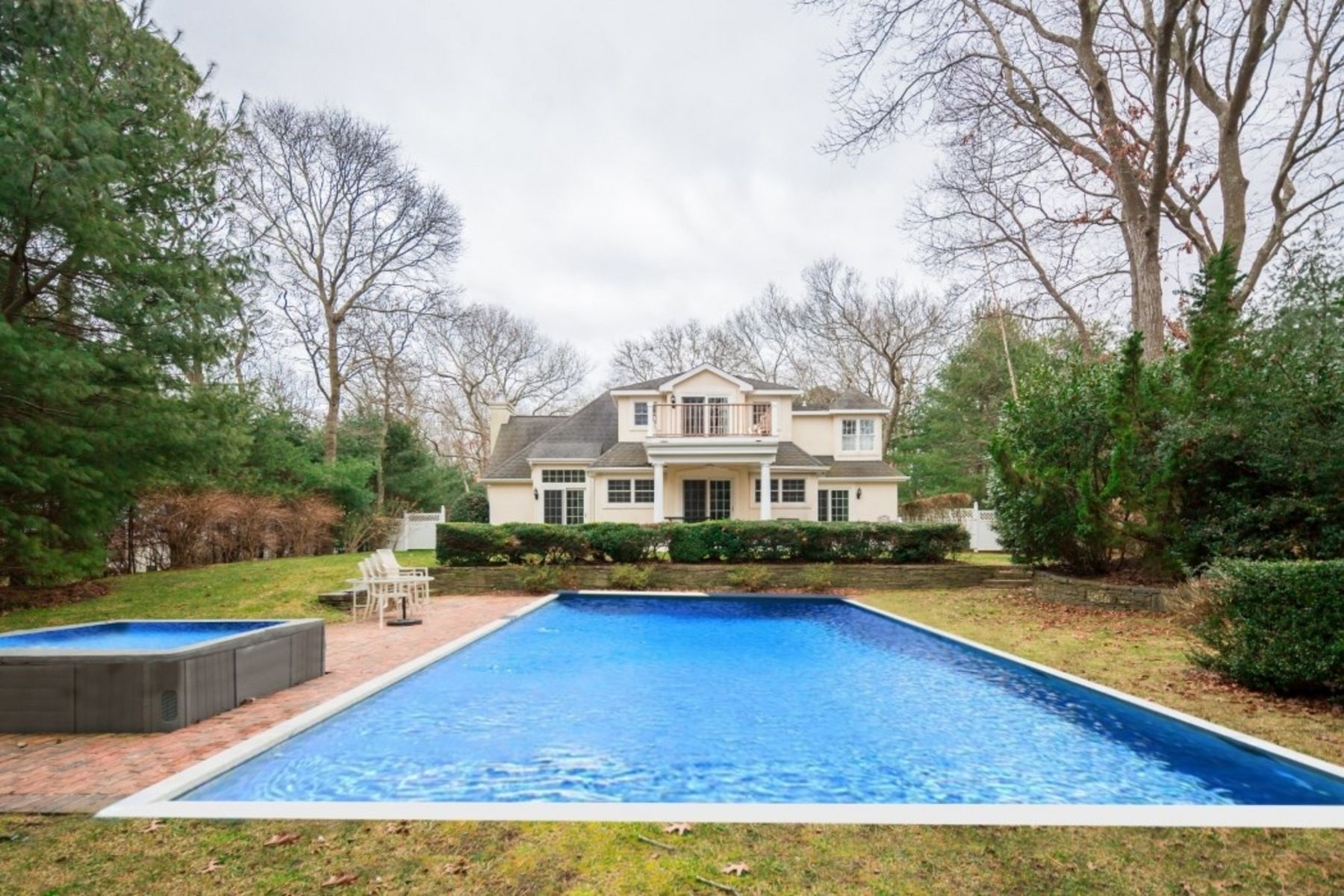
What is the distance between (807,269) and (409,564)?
24.2m

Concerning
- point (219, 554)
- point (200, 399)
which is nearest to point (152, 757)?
point (200, 399)

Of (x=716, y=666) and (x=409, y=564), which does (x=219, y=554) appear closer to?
(x=409, y=564)

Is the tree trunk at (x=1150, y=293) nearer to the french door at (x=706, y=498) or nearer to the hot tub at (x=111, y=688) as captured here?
the french door at (x=706, y=498)

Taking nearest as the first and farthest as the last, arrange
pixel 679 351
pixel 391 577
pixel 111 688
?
pixel 111 688
pixel 391 577
pixel 679 351

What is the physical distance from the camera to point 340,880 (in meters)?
2.89

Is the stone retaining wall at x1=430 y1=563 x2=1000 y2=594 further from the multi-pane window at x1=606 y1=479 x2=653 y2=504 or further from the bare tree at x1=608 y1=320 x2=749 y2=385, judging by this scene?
the bare tree at x1=608 y1=320 x2=749 y2=385

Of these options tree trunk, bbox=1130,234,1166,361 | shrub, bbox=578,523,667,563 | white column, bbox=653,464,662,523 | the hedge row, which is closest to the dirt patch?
the hedge row

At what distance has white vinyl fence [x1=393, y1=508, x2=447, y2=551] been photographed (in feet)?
78.7

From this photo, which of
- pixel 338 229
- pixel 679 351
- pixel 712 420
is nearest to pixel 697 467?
pixel 712 420

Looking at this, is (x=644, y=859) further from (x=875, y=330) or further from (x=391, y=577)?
(x=875, y=330)

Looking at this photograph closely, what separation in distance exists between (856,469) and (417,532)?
16.4m

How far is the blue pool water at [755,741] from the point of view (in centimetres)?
418

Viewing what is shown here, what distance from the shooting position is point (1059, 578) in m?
12.5

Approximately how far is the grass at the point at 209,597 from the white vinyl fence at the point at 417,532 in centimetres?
817
